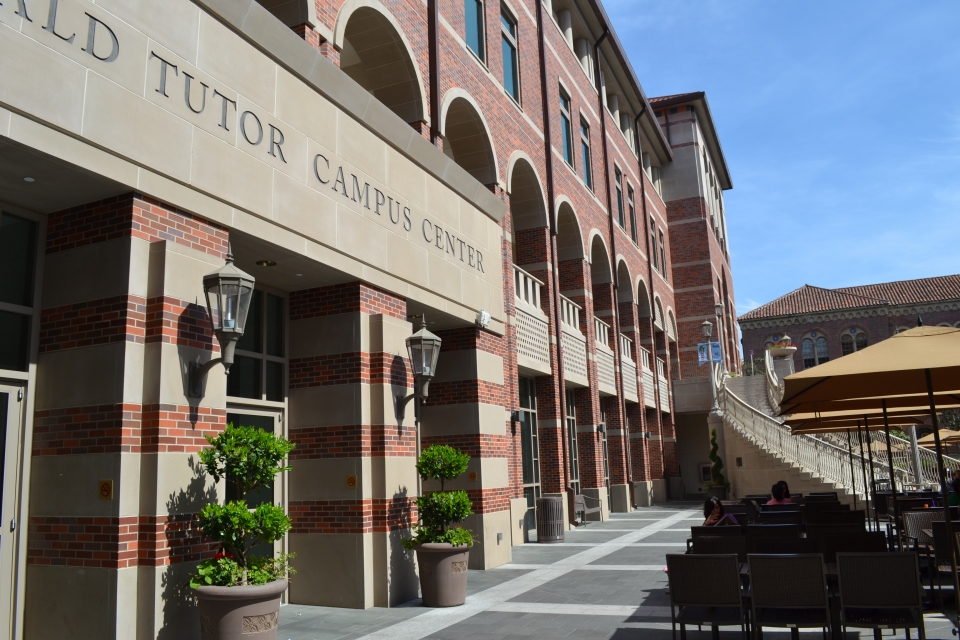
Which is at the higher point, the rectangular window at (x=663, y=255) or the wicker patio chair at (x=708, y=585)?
the rectangular window at (x=663, y=255)

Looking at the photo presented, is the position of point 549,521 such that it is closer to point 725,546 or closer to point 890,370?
point 725,546

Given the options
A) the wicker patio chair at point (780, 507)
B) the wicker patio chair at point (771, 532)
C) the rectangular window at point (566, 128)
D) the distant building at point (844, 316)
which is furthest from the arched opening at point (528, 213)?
the distant building at point (844, 316)

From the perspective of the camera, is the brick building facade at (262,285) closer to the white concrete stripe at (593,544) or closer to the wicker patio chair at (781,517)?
the white concrete stripe at (593,544)

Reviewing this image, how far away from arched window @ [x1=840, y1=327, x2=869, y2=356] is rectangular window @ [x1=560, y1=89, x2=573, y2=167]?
48902 millimetres

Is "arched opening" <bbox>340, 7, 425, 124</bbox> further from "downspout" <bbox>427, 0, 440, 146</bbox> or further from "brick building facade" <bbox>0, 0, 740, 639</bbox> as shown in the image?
"downspout" <bbox>427, 0, 440, 146</bbox>

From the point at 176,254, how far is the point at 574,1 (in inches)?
816

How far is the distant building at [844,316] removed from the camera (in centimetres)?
6244

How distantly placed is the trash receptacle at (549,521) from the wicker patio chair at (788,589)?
10751 mm

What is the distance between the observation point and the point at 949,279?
64562mm

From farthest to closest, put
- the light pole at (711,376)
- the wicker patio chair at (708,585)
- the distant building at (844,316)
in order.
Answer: the distant building at (844,316) → the light pole at (711,376) → the wicker patio chair at (708,585)

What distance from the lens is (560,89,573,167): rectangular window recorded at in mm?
22594

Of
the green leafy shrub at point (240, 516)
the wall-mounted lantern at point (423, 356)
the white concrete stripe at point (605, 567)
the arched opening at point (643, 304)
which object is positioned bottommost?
the white concrete stripe at point (605, 567)

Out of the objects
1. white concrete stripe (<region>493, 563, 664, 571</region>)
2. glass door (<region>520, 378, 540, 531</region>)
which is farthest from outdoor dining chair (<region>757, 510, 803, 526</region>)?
glass door (<region>520, 378, 540, 531</region>)

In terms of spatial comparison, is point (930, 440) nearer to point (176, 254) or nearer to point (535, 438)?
point (535, 438)
